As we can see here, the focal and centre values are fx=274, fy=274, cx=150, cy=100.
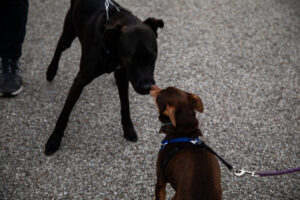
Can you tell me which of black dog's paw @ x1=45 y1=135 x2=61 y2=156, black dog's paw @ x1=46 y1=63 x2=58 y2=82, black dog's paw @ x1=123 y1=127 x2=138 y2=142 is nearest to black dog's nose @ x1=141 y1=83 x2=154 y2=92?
black dog's paw @ x1=123 y1=127 x2=138 y2=142

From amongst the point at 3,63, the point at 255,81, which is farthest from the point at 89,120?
the point at 255,81

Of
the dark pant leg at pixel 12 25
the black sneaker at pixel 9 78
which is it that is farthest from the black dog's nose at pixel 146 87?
the black sneaker at pixel 9 78

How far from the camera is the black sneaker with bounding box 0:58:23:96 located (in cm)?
378

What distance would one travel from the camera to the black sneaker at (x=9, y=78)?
3.78 m

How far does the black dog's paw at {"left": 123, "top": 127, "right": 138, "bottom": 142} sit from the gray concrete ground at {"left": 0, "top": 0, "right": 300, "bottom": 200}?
66mm

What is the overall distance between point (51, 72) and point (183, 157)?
2.51 metres

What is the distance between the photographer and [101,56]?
2.76 m

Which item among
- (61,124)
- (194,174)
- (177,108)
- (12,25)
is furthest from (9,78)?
(194,174)

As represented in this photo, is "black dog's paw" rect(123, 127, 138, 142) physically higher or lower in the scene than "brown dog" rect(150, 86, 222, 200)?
lower

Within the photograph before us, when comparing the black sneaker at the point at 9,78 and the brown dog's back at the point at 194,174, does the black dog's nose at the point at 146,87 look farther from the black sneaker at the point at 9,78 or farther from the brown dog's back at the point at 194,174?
the black sneaker at the point at 9,78

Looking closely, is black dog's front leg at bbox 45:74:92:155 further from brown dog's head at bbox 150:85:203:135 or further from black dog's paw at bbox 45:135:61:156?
brown dog's head at bbox 150:85:203:135

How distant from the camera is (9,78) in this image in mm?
3816

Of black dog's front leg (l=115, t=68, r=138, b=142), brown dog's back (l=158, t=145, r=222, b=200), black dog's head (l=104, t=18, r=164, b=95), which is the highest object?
black dog's head (l=104, t=18, r=164, b=95)

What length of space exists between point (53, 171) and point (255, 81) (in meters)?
3.44
